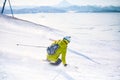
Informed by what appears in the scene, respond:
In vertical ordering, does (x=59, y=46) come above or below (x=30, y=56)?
above

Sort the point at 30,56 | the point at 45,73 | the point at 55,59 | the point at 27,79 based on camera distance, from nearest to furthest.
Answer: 1. the point at 27,79
2. the point at 45,73
3. the point at 55,59
4. the point at 30,56

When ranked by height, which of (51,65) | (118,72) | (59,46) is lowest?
(118,72)

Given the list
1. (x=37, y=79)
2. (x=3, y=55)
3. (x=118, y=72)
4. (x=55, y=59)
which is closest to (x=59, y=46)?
(x=55, y=59)

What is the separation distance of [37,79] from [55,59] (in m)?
1.43

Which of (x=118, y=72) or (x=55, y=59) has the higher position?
(x=55, y=59)

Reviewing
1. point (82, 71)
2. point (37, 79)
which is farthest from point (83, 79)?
point (37, 79)

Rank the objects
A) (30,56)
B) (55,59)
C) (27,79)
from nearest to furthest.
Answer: (27,79), (55,59), (30,56)

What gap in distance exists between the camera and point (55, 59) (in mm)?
8141

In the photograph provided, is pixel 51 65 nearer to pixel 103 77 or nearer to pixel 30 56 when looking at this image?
pixel 30 56

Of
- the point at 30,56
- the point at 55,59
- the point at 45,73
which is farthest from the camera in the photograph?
the point at 30,56

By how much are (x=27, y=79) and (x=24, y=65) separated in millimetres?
1160

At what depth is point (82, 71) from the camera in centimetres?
855

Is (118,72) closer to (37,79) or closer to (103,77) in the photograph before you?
(103,77)

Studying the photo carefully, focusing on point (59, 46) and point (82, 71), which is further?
point (82, 71)
